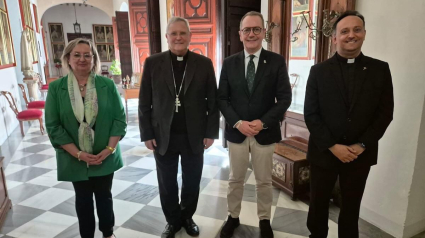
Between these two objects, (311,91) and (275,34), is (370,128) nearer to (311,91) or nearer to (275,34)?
(311,91)

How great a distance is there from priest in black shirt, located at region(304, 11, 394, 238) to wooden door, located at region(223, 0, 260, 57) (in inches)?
102

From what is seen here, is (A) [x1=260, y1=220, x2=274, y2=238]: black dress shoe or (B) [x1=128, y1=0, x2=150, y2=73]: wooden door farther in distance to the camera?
(B) [x1=128, y1=0, x2=150, y2=73]: wooden door

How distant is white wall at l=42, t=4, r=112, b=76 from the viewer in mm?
15938

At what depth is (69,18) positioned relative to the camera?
16266mm

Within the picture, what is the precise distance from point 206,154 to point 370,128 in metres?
3.06

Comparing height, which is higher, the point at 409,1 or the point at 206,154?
the point at 409,1

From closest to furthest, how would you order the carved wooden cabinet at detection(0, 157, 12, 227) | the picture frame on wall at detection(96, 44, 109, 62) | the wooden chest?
1. the carved wooden cabinet at detection(0, 157, 12, 227)
2. the wooden chest
3. the picture frame on wall at detection(96, 44, 109, 62)

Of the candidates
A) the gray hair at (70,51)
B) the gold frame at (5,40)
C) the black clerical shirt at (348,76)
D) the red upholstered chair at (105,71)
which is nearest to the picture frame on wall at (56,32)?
the red upholstered chair at (105,71)

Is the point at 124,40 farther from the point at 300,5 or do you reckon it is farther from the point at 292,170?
the point at 292,170

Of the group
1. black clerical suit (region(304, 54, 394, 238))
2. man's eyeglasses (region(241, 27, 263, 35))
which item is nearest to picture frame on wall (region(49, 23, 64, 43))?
man's eyeglasses (region(241, 27, 263, 35))

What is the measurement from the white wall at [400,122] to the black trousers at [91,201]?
2.25m

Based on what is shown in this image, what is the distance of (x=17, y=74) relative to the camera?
24.0 ft

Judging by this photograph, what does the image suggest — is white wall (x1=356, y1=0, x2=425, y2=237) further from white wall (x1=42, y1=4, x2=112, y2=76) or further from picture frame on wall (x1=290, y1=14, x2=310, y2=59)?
white wall (x1=42, y1=4, x2=112, y2=76)

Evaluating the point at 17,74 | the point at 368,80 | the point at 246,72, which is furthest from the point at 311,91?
the point at 17,74
